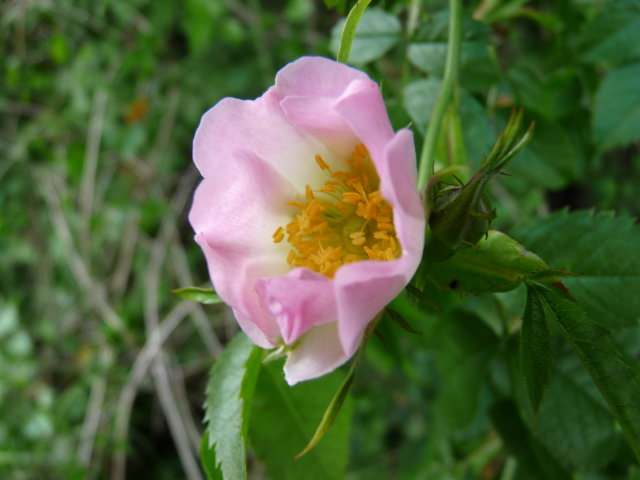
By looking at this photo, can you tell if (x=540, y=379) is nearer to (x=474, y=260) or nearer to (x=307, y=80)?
(x=474, y=260)

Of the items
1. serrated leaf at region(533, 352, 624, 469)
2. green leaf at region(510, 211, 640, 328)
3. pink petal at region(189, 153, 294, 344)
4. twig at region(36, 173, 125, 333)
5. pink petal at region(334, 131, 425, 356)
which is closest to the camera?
pink petal at region(334, 131, 425, 356)

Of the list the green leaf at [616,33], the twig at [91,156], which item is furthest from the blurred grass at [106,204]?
the green leaf at [616,33]

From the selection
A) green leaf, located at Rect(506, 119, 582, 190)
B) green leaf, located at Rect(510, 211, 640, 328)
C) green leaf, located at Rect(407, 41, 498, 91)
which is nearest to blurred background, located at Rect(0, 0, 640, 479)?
green leaf, located at Rect(506, 119, 582, 190)

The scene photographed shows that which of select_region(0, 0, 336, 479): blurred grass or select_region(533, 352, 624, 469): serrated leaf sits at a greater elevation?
select_region(533, 352, 624, 469): serrated leaf

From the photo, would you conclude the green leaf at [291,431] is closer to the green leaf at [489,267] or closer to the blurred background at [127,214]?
the green leaf at [489,267]

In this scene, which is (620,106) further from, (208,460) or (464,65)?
(208,460)

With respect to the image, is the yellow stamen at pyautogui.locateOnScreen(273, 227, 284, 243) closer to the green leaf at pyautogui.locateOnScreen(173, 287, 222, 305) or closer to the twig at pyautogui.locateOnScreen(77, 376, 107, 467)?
the green leaf at pyautogui.locateOnScreen(173, 287, 222, 305)

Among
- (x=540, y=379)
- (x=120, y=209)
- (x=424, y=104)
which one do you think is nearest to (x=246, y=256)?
(x=540, y=379)

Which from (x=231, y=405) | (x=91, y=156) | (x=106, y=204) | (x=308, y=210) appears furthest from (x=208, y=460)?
(x=106, y=204)
